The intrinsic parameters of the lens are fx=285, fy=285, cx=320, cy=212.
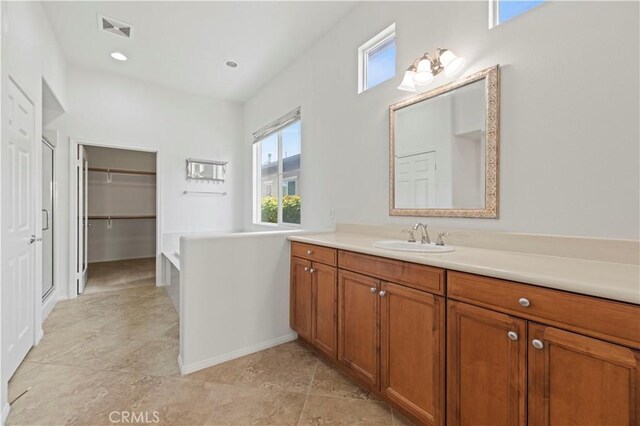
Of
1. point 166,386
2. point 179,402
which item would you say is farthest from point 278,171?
point 179,402

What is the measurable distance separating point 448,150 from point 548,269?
41.2 inches

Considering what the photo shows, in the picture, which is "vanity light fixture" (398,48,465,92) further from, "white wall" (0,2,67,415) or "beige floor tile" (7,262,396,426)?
"white wall" (0,2,67,415)

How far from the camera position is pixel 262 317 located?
2.35 m

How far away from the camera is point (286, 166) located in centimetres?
392

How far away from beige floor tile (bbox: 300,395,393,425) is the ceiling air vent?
3.76m

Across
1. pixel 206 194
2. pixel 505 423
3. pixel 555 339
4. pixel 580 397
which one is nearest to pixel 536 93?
pixel 555 339

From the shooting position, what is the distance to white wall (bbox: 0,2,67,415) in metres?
1.66

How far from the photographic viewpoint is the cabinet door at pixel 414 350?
1.32 m

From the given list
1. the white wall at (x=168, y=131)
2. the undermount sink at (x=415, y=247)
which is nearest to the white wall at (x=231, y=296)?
the undermount sink at (x=415, y=247)

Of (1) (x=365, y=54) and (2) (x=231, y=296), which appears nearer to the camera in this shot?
(2) (x=231, y=296)

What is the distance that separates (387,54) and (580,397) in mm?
2512

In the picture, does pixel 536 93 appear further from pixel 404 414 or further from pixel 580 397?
pixel 404 414

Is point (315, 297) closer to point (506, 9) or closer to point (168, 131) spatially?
point (506, 9)

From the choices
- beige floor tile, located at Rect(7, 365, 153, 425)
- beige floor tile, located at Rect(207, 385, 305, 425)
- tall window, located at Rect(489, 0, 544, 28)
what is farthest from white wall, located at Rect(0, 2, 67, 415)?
tall window, located at Rect(489, 0, 544, 28)
